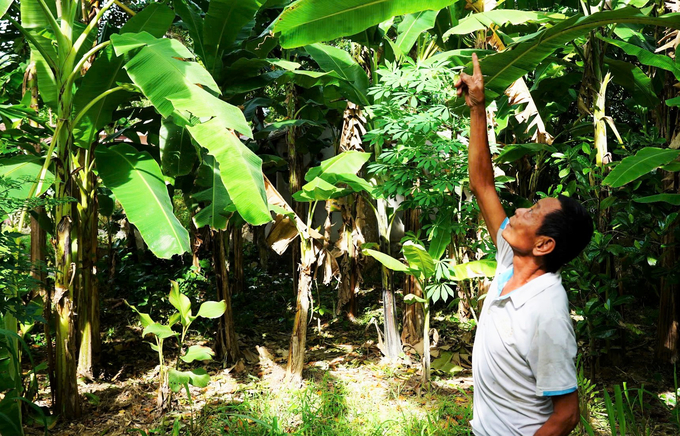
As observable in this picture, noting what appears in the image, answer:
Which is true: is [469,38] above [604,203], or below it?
above

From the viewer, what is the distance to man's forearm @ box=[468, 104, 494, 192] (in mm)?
1908

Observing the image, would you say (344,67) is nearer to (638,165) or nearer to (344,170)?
(344,170)

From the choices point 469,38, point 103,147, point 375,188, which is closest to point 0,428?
point 103,147

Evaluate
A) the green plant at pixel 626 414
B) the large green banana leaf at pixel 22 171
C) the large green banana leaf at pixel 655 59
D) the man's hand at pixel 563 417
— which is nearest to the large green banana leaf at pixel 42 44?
the large green banana leaf at pixel 22 171

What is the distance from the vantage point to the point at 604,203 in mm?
3711

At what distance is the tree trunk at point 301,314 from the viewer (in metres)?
4.36

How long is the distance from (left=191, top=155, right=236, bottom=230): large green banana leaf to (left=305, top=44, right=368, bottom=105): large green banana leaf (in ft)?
4.31

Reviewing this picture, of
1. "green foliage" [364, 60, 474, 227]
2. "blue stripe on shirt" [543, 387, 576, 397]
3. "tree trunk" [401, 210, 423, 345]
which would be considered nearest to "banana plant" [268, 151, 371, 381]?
"green foliage" [364, 60, 474, 227]

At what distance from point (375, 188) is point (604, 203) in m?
1.62

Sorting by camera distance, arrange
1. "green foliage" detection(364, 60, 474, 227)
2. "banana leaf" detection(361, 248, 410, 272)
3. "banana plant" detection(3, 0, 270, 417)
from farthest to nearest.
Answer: "banana leaf" detection(361, 248, 410, 272) → "green foliage" detection(364, 60, 474, 227) → "banana plant" detection(3, 0, 270, 417)

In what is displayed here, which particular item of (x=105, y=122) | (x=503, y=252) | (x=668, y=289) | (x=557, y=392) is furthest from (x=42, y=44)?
(x=668, y=289)

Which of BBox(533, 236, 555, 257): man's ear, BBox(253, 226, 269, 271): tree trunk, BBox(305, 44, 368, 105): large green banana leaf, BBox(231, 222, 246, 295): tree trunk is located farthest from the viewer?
BBox(253, 226, 269, 271): tree trunk

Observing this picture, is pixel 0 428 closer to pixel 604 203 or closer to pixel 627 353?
pixel 604 203

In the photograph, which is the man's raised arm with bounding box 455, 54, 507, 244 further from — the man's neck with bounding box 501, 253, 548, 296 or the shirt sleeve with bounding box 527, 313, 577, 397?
the shirt sleeve with bounding box 527, 313, 577, 397
